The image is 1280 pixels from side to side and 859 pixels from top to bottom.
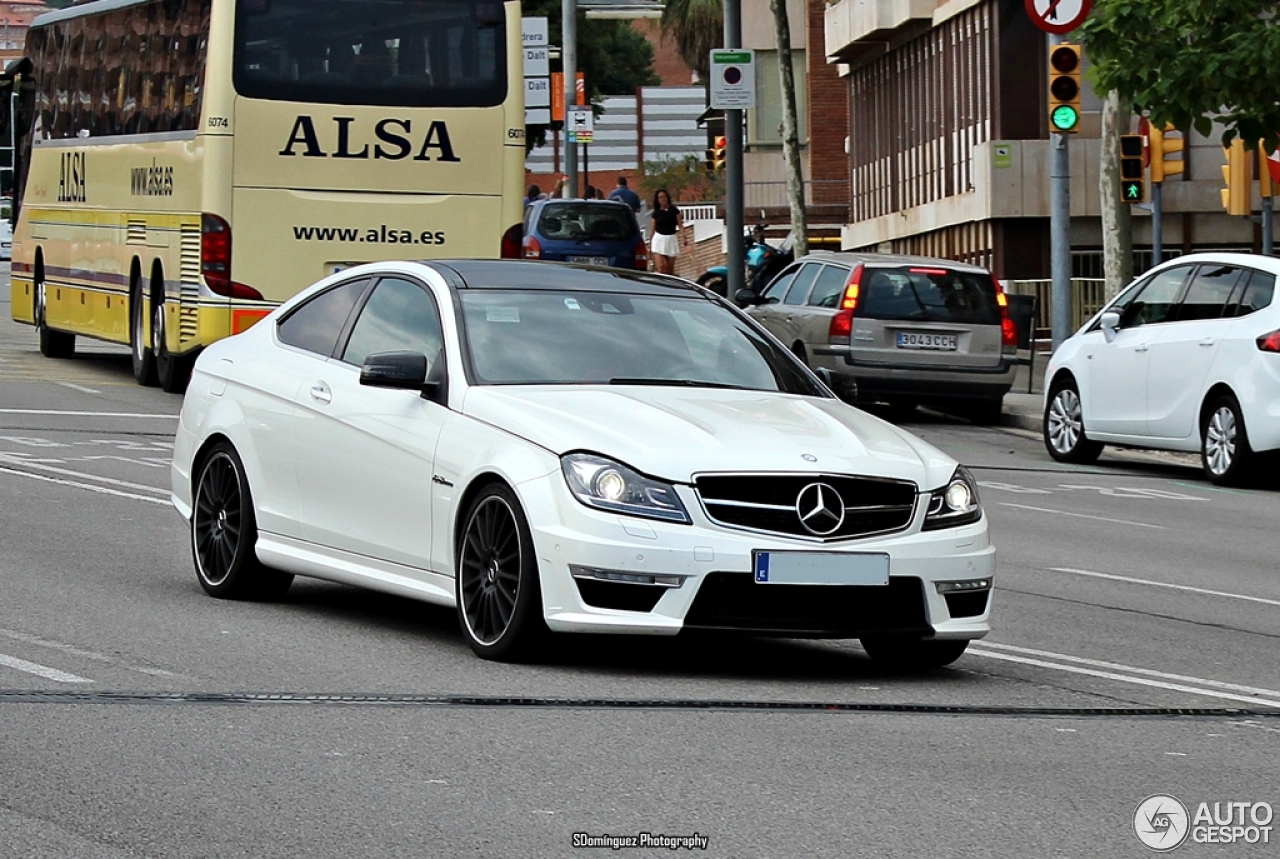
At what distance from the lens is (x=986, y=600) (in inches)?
356

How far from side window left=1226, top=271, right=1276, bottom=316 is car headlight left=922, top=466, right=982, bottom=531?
9797 millimetres

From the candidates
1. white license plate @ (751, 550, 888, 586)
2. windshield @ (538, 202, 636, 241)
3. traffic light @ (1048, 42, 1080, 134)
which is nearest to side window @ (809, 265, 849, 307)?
traffic light @ (1048, 42, 1080, 134)

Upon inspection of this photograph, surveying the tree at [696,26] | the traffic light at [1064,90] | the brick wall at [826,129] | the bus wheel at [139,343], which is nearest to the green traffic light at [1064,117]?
the traffic light at [1064,90]

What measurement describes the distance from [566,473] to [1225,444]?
11.1 meters

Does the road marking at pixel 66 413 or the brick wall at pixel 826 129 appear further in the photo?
the brick wall at pixel 826 129

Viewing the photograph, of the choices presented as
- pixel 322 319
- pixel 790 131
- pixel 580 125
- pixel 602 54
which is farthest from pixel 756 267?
pixel 602 54

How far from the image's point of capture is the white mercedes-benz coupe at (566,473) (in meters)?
8.49

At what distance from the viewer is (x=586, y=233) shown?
35.5 meters

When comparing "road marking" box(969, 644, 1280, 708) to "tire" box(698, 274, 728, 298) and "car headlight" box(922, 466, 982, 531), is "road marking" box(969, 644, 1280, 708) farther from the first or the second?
"tire" box(698, 274, 728, 298)

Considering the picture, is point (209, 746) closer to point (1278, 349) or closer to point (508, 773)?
point (508, 773)

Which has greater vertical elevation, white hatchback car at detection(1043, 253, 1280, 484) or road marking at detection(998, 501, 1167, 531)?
white hatchback car at detection(1043, 253, 1280, 484)

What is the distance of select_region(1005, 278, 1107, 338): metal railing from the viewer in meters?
34.5

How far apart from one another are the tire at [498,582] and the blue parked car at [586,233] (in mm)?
26295

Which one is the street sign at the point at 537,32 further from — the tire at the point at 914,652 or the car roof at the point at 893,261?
the tire at the point at 914,652
